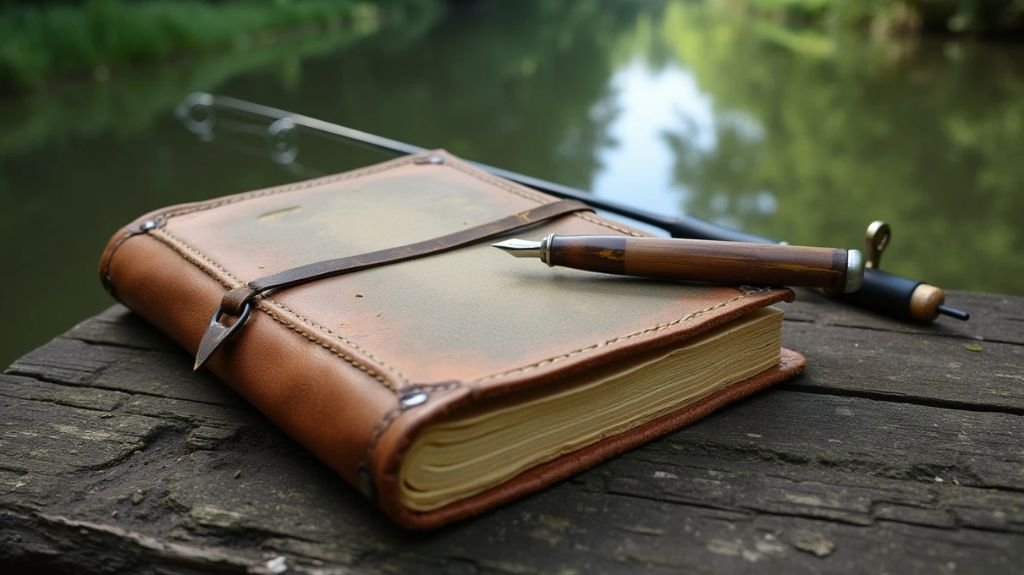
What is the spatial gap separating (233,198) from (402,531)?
72 cm

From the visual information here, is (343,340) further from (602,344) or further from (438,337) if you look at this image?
(602,344)

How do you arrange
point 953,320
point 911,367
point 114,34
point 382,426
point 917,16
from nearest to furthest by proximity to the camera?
point 382,426 → point 911,367 → point 953,320 → point 114,34 → point 917,16

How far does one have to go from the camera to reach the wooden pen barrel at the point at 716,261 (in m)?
1.00

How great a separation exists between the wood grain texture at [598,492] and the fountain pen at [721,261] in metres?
0.15

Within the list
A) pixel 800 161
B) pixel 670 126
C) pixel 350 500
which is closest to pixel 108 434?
pixel 350 500

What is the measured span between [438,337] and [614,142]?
3246 millimetres

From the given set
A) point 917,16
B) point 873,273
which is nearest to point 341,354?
point 873,273

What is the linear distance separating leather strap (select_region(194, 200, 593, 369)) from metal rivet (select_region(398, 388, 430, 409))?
0.29 metres

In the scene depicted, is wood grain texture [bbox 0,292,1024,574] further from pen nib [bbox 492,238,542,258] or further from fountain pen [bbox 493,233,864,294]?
pen nib [bbox 492,238,542,258]

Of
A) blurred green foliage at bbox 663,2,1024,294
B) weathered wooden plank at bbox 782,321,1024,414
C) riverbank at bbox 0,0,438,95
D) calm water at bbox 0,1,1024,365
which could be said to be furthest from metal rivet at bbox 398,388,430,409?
riverbank at bbox 0,0,438,95

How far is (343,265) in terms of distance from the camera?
1.08m

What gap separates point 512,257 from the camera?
1.12m

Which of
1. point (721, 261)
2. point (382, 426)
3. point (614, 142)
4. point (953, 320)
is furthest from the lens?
point (614, 142)

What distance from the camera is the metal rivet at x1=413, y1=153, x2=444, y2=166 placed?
1.54 meters
